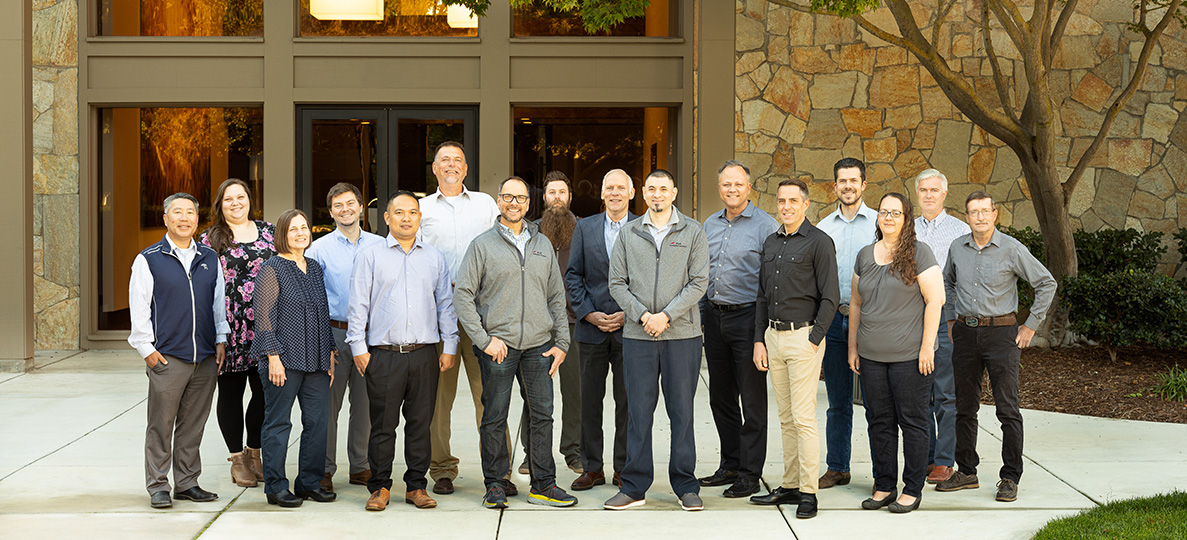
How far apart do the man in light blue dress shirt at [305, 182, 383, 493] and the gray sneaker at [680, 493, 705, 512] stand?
2.09 metres

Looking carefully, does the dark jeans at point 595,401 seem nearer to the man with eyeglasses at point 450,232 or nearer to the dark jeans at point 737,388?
the dark jeans at point 737,388

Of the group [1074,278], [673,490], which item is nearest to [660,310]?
[673,490]

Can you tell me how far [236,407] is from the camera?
645 centimetres

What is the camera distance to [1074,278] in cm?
1027

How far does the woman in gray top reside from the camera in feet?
19.1

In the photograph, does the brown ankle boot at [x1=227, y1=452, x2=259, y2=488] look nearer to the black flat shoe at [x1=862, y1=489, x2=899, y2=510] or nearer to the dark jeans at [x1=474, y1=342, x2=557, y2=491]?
the dark jeans at [x1=474, y1=342, x2=557, y2=491]

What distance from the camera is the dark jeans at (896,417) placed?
5.88 meters

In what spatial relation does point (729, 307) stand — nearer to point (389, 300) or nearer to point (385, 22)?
point (389, 300)

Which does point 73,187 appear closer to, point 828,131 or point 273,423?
point 273,423

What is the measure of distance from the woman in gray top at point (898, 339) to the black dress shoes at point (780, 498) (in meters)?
0.40

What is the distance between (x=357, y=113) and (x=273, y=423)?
6.95 meters

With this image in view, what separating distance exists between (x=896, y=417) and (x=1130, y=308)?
5.29 meters

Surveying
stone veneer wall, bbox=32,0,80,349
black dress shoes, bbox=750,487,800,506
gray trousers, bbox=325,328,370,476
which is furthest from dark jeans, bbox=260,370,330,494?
stone veneer wall, bbox=32,0,80,349

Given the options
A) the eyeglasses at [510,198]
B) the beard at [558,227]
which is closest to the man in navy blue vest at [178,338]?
the eyeglasses at [510,198]
